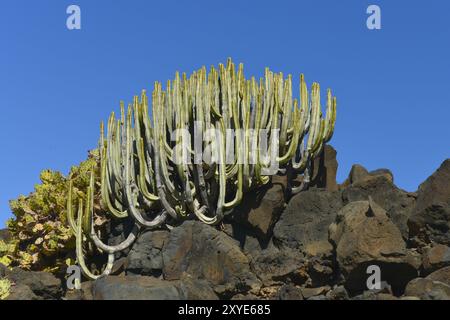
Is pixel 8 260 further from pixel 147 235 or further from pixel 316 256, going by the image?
pixel 316 256

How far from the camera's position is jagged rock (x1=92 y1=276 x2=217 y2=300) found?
8.77m

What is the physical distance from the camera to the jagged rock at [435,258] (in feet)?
34.5

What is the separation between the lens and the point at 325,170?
45.9 ft

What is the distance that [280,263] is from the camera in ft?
36.9

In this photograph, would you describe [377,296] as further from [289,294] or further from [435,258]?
[435,258]

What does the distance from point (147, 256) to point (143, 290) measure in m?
2.73

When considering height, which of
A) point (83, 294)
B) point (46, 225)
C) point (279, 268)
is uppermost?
point (46, 225)

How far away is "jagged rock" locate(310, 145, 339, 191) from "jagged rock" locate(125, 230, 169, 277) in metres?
3.75

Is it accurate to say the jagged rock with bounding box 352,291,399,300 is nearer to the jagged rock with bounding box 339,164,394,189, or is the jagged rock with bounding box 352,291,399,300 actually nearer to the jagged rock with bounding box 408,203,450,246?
the jagged rock with bounding box 408,203,450,246

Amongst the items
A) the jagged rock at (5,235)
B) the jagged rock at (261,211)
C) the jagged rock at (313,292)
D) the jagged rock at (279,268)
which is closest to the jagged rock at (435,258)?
the jagged rock at (313,292)

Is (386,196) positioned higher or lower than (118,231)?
higher

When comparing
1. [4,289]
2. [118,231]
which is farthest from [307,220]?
[4,289]
